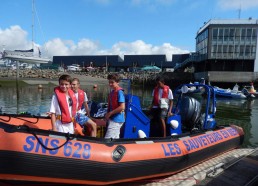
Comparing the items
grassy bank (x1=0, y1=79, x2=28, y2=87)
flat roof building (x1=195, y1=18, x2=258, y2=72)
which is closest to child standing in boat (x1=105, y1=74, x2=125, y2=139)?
grassy bank (x1=0, y1=79, x2=28, y2=87)

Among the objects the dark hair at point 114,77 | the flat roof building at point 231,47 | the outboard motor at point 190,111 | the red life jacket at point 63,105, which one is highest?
the flat roof building at point 231,47

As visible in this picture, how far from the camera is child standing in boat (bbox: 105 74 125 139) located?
17.7 feet

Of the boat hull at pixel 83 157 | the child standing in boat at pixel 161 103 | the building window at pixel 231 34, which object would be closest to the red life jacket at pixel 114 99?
the boat hull at pixel 83 157

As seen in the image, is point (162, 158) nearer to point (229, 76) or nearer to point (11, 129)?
point (11, 129)

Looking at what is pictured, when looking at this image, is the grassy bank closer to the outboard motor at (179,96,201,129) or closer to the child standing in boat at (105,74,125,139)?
the outboard motor at (179,96,201,129)

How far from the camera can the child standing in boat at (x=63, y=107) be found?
489 cm

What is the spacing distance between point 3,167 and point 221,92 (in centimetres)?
2882

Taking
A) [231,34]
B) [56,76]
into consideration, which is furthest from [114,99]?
[56,76]

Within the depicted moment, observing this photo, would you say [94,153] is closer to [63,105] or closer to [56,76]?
[63,105]

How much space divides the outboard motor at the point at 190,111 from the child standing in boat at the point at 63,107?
376 centimetres

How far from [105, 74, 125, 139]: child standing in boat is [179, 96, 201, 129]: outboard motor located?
112 inches

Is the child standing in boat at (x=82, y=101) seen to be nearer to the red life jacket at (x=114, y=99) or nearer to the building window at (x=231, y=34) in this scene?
the red life jacket at (x=114, y=99)

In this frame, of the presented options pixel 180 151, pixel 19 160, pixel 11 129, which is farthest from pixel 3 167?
pixel 180 151

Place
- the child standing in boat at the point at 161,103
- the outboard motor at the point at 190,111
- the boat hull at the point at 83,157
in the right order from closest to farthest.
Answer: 1. the boat hull at the point at 83,157
2. the child standing in boat at the point at 161,103
3. the outboard motor at the point at 190,111
